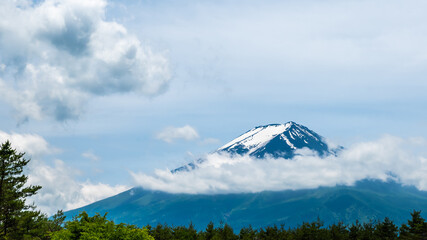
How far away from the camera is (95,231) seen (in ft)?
113

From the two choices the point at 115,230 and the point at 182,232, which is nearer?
the point at 115,230

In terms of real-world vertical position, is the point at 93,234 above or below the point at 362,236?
above

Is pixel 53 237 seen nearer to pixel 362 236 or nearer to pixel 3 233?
pixel 3 233

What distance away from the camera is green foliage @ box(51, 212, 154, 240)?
3391 centimetres

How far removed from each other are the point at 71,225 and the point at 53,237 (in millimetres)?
1669

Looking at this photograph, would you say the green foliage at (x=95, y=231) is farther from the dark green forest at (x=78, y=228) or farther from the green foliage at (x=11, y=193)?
the green foliage at (x=11, y=193)

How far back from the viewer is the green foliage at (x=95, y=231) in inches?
1335

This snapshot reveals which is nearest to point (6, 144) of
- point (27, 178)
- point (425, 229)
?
point (27, 178)

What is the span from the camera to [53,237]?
34.3m

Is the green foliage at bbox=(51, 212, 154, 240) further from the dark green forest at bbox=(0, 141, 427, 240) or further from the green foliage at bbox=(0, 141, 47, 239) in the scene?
the green foliage at bbox=(0, 141, 47, 239)

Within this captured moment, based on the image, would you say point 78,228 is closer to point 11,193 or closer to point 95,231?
point 95,231

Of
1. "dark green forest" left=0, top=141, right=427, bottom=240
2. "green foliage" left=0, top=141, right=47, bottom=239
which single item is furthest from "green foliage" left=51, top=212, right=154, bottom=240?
"green foliage" left=0, top=141, right=47, bottom=239

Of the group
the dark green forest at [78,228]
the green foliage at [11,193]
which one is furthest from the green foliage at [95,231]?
the green foliage at [11,193]

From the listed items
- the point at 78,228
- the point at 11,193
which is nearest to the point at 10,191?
the point at 11,193
